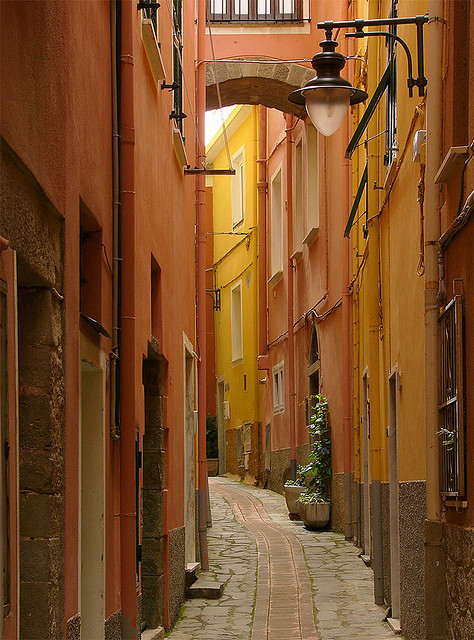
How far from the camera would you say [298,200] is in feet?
66.8

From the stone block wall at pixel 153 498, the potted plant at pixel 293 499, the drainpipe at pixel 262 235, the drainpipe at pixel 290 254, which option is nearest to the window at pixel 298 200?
the drainpipe at pixel 290 254

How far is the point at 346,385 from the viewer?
50.6 feet

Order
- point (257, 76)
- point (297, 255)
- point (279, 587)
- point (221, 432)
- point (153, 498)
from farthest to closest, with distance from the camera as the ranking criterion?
point (221, 432) < point (297, 255) < point (257, 76) < point (279, 587) < point (153, 498)

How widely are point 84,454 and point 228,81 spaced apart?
1271 cm

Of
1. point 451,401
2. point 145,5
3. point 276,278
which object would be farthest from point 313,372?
point 451,401

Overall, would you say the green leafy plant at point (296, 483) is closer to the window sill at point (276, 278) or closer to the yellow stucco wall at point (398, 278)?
the window sill at point (276, 278)

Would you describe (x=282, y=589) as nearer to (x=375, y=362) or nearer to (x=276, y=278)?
(x=375, y=362)

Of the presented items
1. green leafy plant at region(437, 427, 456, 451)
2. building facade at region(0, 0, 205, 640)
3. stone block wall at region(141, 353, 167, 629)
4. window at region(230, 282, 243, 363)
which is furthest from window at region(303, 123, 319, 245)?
green leafy plant at region(437, 427, 456, 451)

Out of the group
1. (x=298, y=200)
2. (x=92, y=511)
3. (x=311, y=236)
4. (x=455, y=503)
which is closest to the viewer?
(x=455, y=503)

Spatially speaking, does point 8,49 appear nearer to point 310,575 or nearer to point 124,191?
point 124,191

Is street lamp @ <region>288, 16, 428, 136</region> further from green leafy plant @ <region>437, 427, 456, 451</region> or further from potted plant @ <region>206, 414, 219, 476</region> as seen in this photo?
potted plant @ <region>206, 414, 219, 476</region>

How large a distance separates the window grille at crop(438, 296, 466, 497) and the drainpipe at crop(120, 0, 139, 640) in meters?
1.98

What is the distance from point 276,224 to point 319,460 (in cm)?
767

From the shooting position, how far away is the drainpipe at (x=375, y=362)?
10078 mm
